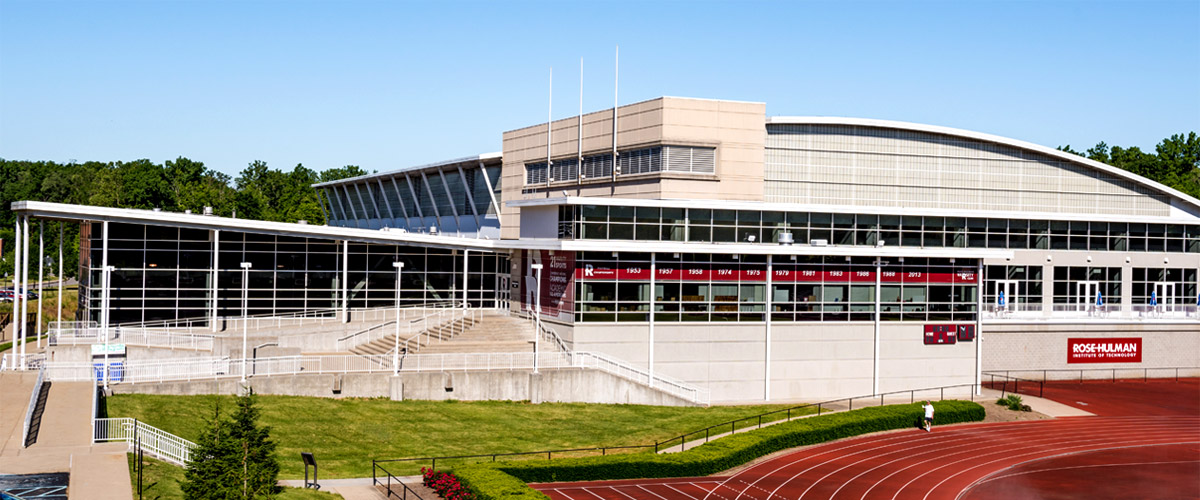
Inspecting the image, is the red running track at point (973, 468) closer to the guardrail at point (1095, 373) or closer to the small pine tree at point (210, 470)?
the small pine tree at point (210, 470)

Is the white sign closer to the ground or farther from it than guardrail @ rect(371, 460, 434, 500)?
farther from it

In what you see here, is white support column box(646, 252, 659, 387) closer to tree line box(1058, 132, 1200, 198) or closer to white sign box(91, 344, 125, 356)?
white sign box(91, 344, 125, 356)

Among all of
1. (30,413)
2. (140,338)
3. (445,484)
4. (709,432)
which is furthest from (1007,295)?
(30,413)

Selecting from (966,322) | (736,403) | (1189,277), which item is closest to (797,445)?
(736,403)

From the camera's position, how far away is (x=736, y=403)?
52625 millimetres

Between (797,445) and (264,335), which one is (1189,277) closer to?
(797,445)

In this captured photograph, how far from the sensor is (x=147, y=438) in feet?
109

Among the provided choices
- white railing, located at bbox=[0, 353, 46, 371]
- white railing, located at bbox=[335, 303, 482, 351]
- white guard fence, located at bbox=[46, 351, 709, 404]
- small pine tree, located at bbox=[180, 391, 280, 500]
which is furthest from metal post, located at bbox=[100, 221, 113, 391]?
small pine tree, located at bbox=[180, 391, 280, 500]

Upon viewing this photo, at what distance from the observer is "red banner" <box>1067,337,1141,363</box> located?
210ft

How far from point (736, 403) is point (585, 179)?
16.2 metres

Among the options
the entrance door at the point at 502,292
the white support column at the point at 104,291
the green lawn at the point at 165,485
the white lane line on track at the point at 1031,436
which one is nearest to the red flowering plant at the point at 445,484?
the green lawn at the point at 165,485

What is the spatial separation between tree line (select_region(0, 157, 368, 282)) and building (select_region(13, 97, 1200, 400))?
Answer: 66156 mm

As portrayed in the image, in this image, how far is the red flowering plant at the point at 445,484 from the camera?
31.3 meters

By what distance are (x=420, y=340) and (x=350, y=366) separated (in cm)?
548
